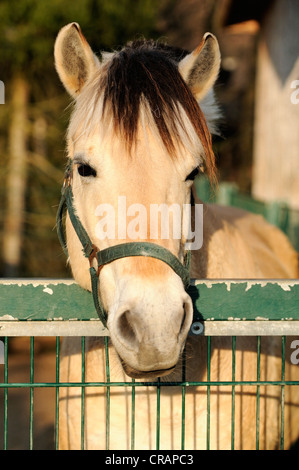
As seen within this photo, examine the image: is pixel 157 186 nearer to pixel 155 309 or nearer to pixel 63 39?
pixel 155 309

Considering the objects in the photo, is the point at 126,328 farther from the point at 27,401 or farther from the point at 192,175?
the point at 27,401

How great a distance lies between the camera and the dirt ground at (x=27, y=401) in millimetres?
4895

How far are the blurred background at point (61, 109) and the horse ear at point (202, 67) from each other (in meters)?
2.87

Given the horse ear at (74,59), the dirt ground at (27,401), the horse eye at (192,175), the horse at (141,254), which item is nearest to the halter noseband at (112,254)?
the horse at (141,254)

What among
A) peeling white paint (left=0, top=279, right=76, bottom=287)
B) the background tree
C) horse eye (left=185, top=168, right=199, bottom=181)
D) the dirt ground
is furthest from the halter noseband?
the background tree

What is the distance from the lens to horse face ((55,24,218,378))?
1.43 metres

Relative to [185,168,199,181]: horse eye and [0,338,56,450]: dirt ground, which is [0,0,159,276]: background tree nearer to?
[0,338,56,450]: dirt ground

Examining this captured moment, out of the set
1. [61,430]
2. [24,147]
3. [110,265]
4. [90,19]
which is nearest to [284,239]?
[61,430]

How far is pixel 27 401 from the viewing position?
229 inches

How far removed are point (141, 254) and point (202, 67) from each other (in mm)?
942

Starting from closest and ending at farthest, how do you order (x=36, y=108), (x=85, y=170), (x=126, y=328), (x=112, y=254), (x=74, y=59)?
(x=126, y=328) < (x=112, y=254) < (x=85, y=170) < (x=74, y=59) < (x=36, y=108)

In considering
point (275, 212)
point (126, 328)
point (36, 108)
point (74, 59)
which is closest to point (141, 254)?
point (126, 328)

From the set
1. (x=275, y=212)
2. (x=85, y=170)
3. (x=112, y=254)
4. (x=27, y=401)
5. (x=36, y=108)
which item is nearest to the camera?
(x=112, y=254)

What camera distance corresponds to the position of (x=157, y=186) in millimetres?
1655
